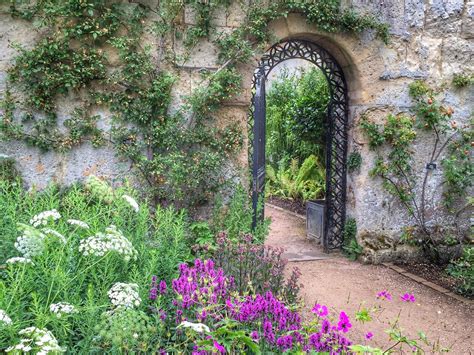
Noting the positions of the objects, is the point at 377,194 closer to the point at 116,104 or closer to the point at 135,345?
the point at 116,104

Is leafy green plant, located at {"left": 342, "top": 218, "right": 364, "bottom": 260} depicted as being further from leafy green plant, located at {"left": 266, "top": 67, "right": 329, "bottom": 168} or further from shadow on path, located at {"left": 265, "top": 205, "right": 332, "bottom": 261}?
leafy green plant, located at {"left": 266, "top": 67, "right": 329, "bottom": 168}

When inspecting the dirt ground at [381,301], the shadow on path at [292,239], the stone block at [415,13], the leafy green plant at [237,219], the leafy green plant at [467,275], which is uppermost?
the stone block at [415,13]

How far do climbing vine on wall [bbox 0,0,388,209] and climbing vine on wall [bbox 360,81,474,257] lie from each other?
171 cm

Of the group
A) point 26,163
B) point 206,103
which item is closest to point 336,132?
point 206,103

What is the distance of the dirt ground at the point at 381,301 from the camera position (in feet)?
11.6

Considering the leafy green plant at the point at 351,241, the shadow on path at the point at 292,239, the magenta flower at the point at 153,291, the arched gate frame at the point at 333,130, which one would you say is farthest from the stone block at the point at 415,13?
the magenta flower at the point at 153,291

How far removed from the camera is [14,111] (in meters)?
4.00

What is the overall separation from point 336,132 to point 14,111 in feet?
12.5

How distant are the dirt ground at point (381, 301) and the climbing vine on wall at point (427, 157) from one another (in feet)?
3.16

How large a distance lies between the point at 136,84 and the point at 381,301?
3.26m

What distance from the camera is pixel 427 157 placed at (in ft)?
18.0

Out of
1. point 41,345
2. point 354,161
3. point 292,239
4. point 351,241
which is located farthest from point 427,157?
point 41,345

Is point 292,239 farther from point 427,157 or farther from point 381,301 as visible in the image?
point 381,301

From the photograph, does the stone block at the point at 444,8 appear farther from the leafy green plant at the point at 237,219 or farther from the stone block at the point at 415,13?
the leafy green plant at the point at 237,219
